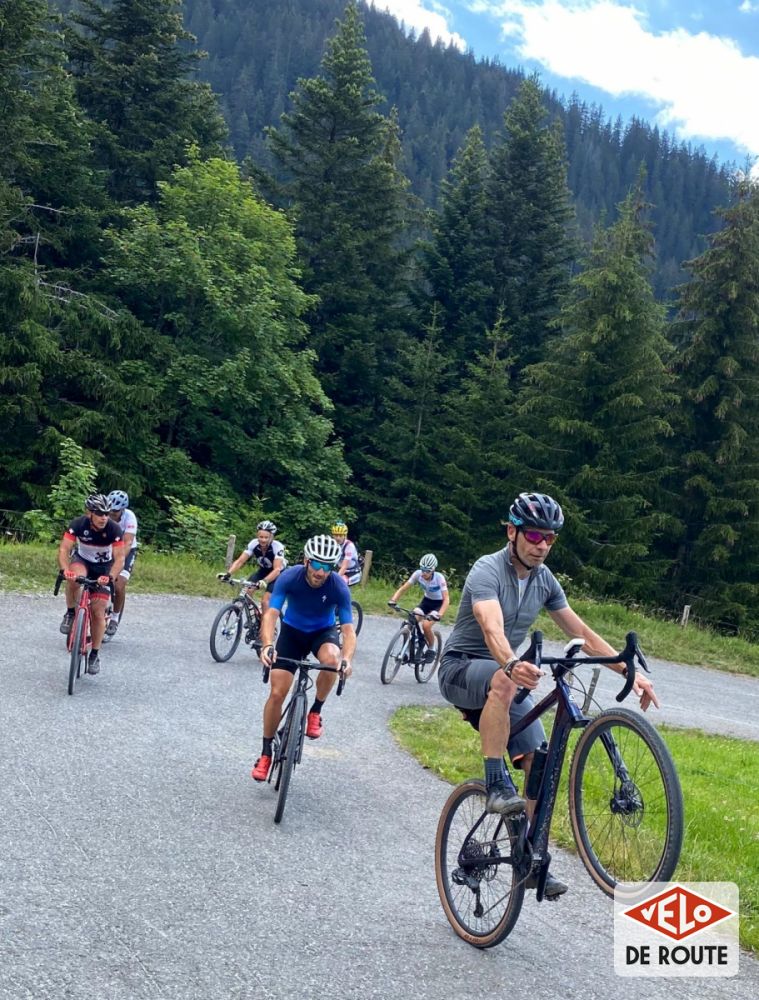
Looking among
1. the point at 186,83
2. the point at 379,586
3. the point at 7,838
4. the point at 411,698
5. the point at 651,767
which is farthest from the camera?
the point at 186,83

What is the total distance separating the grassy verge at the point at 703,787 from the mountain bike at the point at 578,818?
5.52ft

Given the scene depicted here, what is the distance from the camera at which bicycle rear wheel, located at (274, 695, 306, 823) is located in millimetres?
6859

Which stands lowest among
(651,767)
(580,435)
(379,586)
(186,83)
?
(379,586)

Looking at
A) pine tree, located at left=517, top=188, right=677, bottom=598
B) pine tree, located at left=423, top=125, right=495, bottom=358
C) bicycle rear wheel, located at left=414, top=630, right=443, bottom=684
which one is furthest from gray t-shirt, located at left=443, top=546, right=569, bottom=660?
pine tree, located at left=423, top=125, right=495, bottom=358

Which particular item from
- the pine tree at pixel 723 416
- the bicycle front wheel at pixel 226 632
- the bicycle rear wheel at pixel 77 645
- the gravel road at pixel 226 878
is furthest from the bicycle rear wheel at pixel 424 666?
the pine tree at pixel 723 416

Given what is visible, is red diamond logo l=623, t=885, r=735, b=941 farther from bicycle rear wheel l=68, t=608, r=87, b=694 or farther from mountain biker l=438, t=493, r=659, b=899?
bicycle rear wheel l=68, t=608, r=87, b=694

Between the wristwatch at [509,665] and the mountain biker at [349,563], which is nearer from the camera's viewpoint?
the wristwatch at [509,665]

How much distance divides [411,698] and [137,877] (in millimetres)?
8808

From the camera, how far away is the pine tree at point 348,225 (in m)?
41.3

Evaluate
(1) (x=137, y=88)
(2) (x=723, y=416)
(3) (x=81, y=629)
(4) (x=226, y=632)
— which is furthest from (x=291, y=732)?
(1) (x=137, y=88)

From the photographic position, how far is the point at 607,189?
610 ft

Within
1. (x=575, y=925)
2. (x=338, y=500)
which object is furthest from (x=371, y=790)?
(x=338, y=500)

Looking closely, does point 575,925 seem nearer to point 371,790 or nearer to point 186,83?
point 371,790
